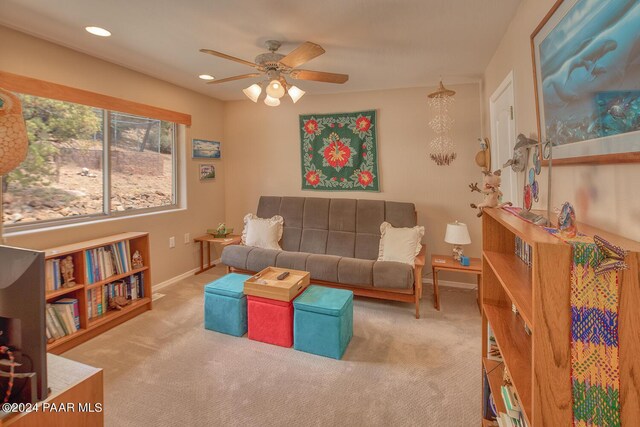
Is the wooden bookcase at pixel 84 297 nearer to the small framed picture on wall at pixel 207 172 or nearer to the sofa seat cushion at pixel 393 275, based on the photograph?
the small framed picture on wall at pixel 207 172

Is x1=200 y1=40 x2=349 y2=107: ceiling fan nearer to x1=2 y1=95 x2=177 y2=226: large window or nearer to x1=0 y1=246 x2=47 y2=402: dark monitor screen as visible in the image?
x1=2 y1=95 x2=177 y2=226: large window

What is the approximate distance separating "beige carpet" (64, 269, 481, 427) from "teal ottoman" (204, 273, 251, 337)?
0.26 feet

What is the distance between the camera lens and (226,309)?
259 cm

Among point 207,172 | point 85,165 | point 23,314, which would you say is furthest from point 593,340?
point 207,172

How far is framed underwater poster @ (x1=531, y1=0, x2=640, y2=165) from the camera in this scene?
0.89 metres

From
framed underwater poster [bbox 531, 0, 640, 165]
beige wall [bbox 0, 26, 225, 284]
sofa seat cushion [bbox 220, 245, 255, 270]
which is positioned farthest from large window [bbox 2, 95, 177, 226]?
framed underwater poster [bbox 531, 0, 640, 165]

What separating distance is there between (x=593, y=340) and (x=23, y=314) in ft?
4.98

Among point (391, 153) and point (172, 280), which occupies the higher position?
point (391, 153)

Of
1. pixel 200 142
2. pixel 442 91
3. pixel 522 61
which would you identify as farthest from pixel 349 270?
pixel 200 142

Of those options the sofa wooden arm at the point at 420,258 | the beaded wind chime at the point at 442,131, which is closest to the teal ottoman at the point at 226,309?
the sofa wooden arm at the point at 420,258

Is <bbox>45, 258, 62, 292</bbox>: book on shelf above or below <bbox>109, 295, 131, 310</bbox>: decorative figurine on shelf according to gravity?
above

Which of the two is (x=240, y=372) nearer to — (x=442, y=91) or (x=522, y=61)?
(x=522, y=61)

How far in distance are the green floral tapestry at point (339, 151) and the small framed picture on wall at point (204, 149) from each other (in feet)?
4.13

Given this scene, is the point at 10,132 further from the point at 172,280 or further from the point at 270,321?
the point at 172,280
